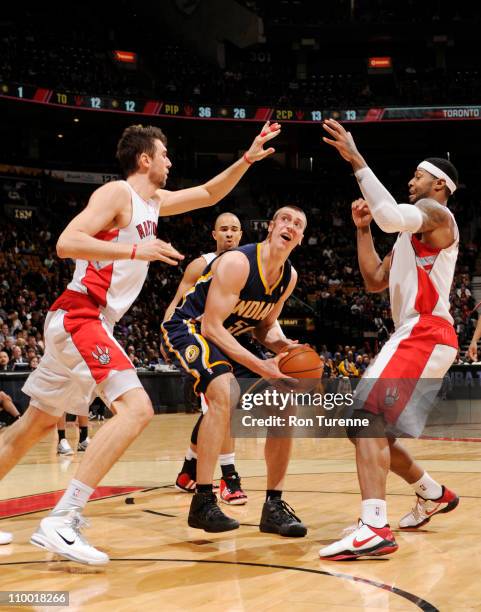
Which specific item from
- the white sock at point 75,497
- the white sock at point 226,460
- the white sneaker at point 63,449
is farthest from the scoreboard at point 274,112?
the white sock at point 75,497

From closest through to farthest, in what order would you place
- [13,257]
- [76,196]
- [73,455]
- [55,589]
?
[55,589]
[73,455]
[13,257]
[76,196]

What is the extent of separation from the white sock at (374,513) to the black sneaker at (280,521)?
1.99 feet

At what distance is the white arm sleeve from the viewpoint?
14.3ft

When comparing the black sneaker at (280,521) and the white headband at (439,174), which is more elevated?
the white headband at (439,174)

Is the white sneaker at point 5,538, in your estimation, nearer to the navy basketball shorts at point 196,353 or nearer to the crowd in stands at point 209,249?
the navy basketball shorts at point 196,353

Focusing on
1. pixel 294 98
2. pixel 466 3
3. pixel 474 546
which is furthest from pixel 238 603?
pixel 466 3

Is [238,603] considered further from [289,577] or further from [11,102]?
[11,102]

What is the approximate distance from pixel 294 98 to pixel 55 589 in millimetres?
28469

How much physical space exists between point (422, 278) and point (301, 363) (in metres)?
0.99

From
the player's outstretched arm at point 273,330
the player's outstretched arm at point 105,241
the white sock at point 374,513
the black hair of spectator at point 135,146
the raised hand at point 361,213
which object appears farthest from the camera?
the player's outstretched arm at point 273,330

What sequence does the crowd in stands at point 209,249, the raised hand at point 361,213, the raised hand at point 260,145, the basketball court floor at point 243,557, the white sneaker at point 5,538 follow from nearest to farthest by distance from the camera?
the basketball court floor at point 243,557 → the white sneaker at point 5,538 → the raised hand at point 361,213 → the raised hand at point 260,145 → the crowd in stands at point 209,249

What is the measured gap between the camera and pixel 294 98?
3048 centimetres

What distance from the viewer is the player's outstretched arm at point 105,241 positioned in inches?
161

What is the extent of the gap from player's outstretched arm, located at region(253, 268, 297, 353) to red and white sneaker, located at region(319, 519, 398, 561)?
154 cm
